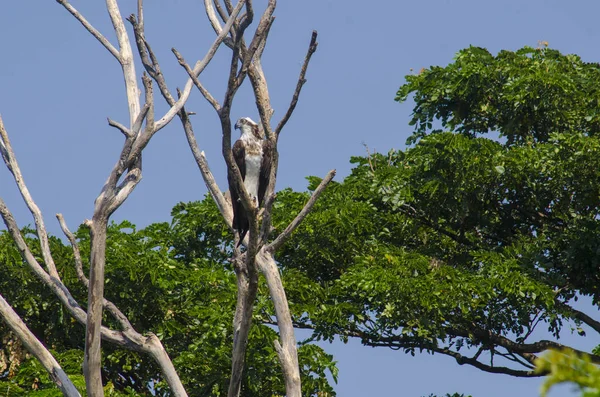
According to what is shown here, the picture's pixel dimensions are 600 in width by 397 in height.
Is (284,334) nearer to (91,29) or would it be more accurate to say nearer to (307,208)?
(307,208)

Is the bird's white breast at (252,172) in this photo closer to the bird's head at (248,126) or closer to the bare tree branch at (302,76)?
the bird's head at (248,126)

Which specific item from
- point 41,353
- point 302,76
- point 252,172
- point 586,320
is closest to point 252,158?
point 252,172

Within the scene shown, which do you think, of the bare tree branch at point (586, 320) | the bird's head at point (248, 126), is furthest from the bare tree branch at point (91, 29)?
the bare tree branch at point (586, 320)

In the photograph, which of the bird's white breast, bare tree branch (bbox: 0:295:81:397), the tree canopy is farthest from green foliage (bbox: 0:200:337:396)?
bare tree branch (bbox: 0:295:81:397)

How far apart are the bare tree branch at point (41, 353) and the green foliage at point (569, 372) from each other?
532cm

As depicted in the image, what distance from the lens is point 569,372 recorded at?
1717mm

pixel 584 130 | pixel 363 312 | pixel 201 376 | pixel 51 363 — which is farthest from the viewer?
pixel 584 130

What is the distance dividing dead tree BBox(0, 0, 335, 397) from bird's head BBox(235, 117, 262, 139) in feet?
1.66

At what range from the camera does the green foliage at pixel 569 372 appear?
1.69 m

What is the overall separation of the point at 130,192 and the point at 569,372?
16.9ft

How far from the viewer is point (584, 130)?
11.8m

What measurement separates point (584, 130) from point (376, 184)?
8.99 ft

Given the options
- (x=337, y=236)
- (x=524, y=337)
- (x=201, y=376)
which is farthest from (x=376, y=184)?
(x=201, y=376)

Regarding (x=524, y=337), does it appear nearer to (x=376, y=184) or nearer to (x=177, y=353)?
(x=376, y=184)
